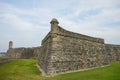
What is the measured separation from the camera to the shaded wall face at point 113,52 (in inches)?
1268

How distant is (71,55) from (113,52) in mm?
16873

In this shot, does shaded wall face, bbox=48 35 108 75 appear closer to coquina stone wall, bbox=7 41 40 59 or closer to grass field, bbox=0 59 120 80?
grass field, bbox=0 59 120 80

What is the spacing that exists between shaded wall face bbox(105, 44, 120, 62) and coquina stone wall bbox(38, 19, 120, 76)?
7.07 m

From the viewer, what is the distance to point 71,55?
1995cm

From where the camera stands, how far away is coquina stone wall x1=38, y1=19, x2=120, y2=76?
18.0 metres

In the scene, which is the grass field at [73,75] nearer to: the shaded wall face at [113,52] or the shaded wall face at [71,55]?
the shaded wall face at [71,55]

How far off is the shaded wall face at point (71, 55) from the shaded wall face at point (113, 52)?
7771 mm

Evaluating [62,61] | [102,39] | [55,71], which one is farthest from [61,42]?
[102,39]

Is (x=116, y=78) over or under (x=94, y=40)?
under

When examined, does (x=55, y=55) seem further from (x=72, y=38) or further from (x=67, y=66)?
(x=72, y=38)

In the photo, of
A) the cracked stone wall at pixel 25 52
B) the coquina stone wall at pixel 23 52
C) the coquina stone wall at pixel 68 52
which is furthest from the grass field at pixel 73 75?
the cracked stone wall at pixel 25 52

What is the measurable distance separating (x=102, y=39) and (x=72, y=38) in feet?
28.6

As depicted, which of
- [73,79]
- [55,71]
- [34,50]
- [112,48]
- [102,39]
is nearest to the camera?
[73,79]

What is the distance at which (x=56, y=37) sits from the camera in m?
18.8
